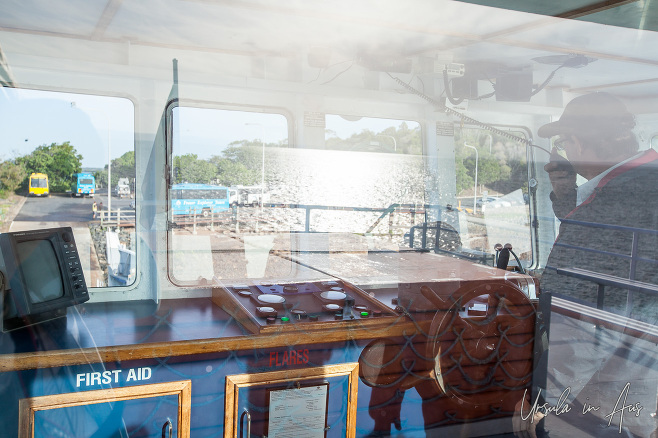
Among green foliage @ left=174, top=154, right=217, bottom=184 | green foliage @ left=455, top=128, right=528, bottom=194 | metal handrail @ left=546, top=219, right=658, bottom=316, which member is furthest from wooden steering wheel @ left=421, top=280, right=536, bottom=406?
green foliage @ left=174, top=154, right=217, bottom=184

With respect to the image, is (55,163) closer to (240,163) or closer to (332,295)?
(240,163)

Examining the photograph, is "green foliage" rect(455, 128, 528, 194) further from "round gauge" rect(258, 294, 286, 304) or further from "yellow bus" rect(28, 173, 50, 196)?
"yellow bus" rect(28, 173, 50, 196)

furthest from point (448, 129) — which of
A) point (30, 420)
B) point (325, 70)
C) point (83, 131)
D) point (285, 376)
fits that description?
point (30, 420)

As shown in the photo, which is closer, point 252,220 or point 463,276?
point 252,220

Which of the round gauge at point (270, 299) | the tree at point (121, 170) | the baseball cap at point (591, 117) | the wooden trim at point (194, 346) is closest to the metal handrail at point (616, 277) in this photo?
the baseball cap at point (591, 117)

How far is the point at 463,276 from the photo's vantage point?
5.51 feet

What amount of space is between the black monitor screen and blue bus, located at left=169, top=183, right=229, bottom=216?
326 mm

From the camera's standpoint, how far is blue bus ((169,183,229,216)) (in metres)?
1.45

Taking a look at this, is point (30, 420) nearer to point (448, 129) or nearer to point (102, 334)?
point (102, 334)

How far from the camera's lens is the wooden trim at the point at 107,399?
1.32 m

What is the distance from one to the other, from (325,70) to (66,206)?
2.44ft

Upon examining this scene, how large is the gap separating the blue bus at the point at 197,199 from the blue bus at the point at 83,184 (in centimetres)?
23

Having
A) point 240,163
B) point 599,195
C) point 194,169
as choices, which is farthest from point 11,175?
point 599,195

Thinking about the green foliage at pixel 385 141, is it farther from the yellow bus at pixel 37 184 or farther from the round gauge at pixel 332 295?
the yellow bus at pixel 37 184
